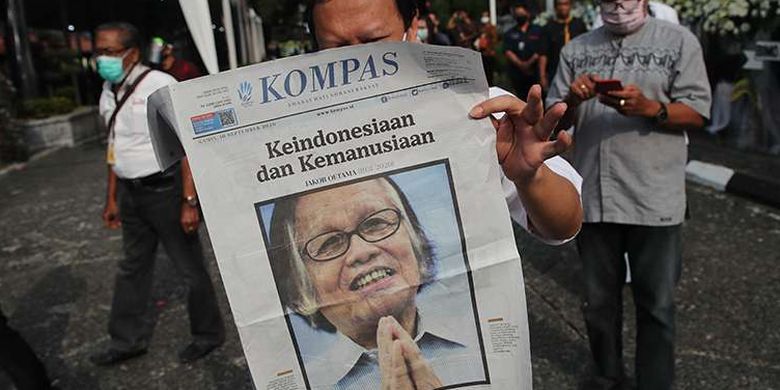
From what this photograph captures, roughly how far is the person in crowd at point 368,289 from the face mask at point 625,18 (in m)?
1.73

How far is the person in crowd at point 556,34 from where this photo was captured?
7.52m

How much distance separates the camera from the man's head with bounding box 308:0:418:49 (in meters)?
1.24

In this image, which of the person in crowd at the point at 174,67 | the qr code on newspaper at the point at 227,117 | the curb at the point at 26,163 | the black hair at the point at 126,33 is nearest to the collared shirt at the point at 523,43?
the person in crowd at the point at 174,67

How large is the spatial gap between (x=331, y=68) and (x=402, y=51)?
0.36 feet

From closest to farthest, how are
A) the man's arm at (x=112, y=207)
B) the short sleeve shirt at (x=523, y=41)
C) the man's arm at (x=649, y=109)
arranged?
1. the man's arm at (x=649, y=109)
2. the man's arm at (x=112, y=207)
3. the short sleeve shirt at (x=523, y=41)

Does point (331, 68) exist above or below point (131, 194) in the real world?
above

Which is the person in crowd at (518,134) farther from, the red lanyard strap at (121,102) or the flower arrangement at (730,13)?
the flower arrangement at (730,13)

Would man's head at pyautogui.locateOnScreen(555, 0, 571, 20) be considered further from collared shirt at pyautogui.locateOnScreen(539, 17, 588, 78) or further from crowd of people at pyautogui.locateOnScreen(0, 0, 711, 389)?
crowd of people at pyautogui.locateOnScreen(0, 0, 711, 389)

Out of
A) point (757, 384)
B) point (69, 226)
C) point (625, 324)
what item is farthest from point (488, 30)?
point (757, 384)

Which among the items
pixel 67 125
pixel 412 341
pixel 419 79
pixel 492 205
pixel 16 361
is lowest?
pixel 67 125

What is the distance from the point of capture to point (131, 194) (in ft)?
11.3

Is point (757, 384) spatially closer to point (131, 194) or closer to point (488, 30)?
point (131, 194)

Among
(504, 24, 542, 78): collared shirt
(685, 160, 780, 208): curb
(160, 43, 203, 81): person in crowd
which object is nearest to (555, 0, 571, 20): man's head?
(504, 24, 542, 78): collared shirt

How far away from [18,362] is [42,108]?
963 centimetres
